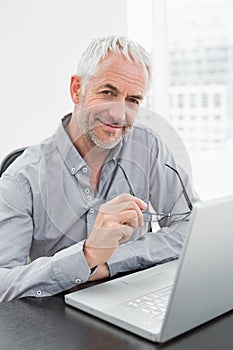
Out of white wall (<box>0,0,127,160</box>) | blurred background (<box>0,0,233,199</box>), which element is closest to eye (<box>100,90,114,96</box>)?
blurred background (<box>0,0,233,199</box>)

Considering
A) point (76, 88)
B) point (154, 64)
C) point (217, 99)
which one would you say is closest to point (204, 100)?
point (217, 99)

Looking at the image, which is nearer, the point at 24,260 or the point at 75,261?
the point at 75,261

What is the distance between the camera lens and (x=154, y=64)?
3064 millimetres

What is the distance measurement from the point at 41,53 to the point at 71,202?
2.02m

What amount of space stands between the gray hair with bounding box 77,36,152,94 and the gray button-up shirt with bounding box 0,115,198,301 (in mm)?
163

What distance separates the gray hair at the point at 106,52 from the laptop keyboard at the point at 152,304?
1.68 ft

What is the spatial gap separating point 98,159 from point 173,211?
208mm

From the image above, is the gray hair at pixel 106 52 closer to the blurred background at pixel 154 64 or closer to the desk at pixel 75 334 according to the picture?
the desk at pixel 75 334

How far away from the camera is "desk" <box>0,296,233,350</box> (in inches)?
35.8

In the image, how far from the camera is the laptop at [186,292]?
0.84m

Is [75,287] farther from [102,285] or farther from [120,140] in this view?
[120,140]

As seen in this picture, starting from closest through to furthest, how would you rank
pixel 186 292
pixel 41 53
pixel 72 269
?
1. pixel 186 292
2. pixel 72 269
3. pixel 41 53

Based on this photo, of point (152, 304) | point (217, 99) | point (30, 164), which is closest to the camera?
point (152, 304)

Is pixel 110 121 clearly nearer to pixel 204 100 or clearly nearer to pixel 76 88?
pixel 76 88
